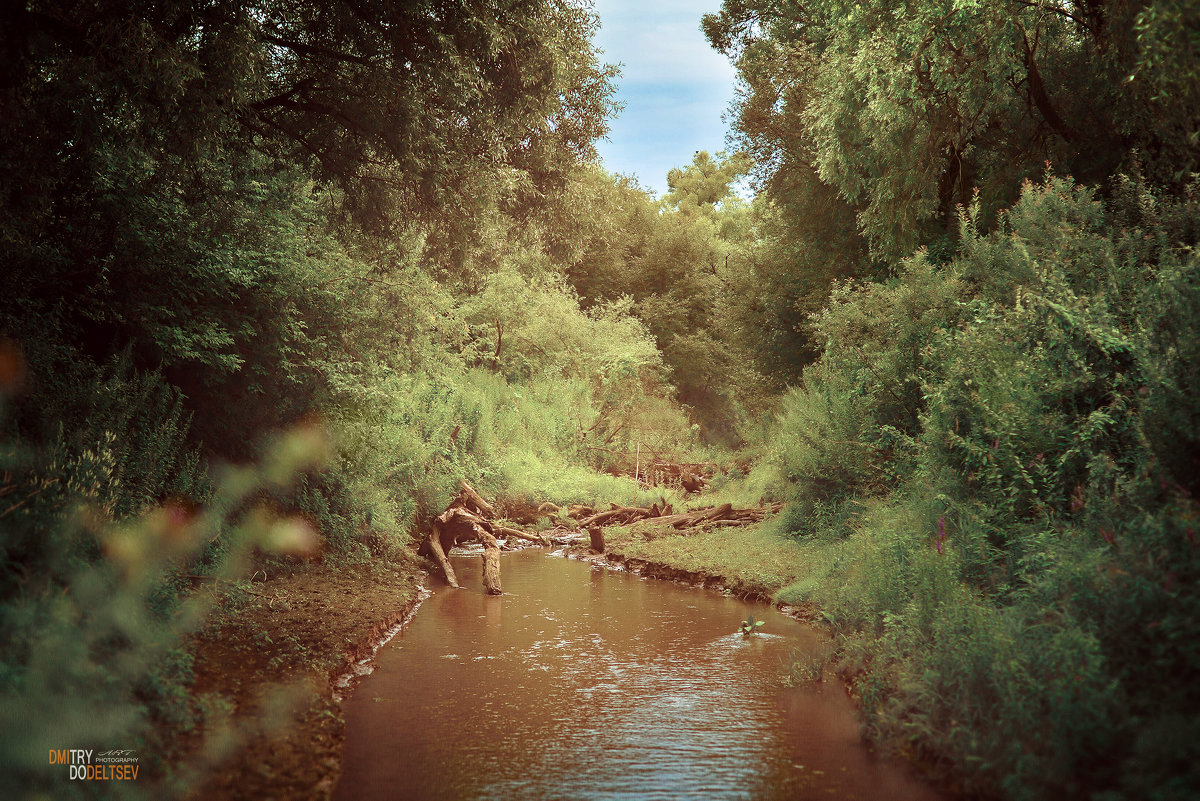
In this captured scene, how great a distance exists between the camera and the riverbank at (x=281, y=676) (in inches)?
201

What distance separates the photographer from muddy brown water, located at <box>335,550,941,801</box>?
5508 millimetres

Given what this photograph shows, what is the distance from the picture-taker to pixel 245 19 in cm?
826

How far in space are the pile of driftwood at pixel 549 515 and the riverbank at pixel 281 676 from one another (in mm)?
2574

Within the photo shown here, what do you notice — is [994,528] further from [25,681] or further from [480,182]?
[480,182]

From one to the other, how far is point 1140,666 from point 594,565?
11859 millimetres

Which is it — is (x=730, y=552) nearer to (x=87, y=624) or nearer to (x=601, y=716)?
(x=601, y=716)

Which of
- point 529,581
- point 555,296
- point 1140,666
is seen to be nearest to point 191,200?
point 529,581

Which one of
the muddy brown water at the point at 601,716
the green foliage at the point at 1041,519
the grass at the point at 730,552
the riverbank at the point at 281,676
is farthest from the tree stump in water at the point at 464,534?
the green foliage at the point at 1041,519

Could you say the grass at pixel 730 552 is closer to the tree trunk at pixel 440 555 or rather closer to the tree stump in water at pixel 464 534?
the tree stump in water at pixel 464 534

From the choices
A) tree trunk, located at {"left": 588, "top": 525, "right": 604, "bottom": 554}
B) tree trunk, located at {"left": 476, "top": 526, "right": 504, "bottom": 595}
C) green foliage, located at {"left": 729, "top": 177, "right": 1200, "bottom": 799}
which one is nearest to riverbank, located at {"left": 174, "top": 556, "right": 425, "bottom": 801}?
tree trunk, located at {"left": 476, "top": 526, "right": 504, "bottom": 595}

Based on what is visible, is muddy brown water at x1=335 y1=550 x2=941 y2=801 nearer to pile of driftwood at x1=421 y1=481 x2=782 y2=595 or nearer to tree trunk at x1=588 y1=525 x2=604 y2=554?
pile of driftwood at x1=421 y1=481 x2=782 y2=595

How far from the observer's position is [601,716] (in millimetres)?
6922

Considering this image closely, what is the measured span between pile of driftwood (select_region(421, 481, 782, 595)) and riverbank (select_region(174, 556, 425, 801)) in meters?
2.57

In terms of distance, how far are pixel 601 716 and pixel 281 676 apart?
2.71 metres
